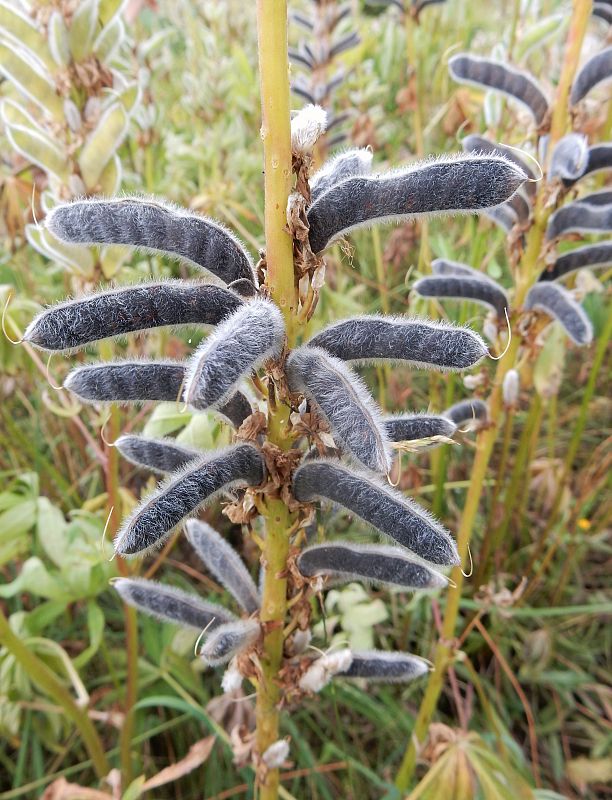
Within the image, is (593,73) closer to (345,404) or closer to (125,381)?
(345,404)

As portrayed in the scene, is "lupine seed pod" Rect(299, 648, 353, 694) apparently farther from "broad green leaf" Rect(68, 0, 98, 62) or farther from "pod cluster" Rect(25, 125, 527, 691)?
"broad green leaf" Rect(68, 0, 98, 62)

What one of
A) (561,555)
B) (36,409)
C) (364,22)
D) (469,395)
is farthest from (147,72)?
(561,555)

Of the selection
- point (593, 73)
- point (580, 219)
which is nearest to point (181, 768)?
point (580, 219)

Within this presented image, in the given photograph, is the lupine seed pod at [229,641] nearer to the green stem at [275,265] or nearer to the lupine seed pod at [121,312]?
the green stem at [275,265]

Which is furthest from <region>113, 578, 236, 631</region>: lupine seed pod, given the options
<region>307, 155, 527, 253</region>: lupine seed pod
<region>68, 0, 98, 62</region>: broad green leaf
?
<region>68, 0, 98, 62</region>: broad green leaf

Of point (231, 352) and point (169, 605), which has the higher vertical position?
point (231, 352)

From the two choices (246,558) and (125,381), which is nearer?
(125,381)

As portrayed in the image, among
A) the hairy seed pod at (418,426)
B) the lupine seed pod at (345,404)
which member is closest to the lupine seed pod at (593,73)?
the hairy seed pod at (418,426)
